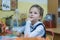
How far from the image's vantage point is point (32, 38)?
38.7 inches

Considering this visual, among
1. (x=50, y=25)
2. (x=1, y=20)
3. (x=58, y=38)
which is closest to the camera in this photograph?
(x=1, y=20)

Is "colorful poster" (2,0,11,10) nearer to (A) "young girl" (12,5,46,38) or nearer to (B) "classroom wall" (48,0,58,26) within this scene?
(A) "young girl" (12,5,46,38)

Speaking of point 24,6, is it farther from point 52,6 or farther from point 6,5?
point 52,6

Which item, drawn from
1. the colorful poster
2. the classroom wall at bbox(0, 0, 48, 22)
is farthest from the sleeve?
the colorful poster

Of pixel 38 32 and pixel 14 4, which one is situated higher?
pixel 14 4

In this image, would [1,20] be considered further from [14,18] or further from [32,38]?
[32,38]

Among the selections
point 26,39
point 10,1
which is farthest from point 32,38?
point 10,1

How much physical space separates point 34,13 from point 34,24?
7cm

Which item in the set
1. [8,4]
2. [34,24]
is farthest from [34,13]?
[8,4]

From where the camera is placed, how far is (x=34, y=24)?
→ 1.01 m

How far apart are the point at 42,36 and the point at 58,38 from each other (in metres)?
0.28

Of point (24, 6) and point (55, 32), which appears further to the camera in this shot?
point (55, 32)

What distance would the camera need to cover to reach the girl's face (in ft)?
3.28

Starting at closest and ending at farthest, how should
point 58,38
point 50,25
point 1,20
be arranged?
point 1,20 → point 50,25 → point 58,38
